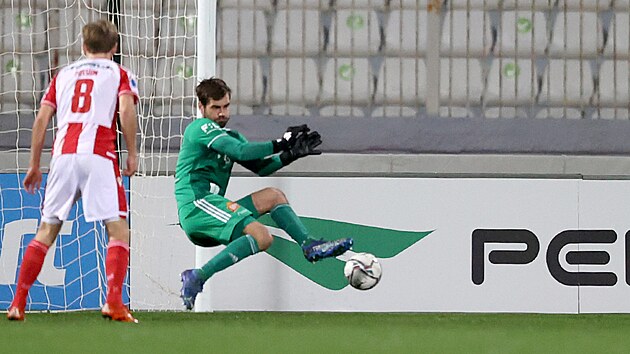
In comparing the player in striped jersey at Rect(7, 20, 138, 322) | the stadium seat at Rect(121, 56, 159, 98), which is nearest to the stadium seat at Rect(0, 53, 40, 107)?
the stadium seat at Rect(121, 56, 159, 98)

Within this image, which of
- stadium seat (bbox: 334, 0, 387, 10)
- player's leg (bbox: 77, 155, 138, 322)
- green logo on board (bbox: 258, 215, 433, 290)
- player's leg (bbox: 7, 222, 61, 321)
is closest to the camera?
player's leg (bbox: 77, 155, 138, 322)

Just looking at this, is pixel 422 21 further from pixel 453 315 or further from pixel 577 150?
pixel 453 315

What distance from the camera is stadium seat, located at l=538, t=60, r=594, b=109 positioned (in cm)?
834

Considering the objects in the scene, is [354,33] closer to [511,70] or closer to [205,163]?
[511,70]

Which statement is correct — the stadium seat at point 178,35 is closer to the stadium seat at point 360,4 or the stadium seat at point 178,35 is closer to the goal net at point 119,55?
the goal net at point 119,55

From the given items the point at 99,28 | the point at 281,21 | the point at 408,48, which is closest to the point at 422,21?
the point at 408,48

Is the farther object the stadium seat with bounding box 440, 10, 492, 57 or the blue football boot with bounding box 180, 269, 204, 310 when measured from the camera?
the stadium seat with bounding box 440, 10, 492, 57

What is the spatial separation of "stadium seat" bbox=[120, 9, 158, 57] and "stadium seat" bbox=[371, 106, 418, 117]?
108 cm

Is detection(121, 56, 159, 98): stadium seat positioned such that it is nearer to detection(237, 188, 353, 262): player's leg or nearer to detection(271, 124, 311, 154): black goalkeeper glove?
detection(237, 188, 353, 262): player's leg

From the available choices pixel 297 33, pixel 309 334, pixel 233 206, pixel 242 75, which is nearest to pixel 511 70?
pixel 297 33

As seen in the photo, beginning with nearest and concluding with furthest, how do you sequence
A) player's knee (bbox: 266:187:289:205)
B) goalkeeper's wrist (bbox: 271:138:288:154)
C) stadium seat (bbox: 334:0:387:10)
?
goalkeeper's wrist (bbox: 271:138:288:154)
player's knee (bbox: 266:187:289:205)
stadium seat (bbox: 334:0:387:10)

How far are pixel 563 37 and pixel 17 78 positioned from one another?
300 cm

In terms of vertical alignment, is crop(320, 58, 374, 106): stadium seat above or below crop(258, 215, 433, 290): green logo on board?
above

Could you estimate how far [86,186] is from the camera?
5.67 metres
